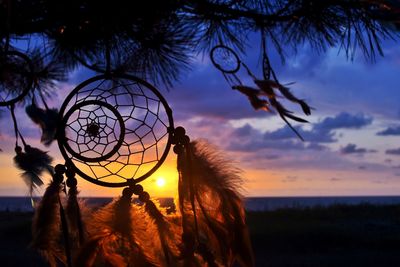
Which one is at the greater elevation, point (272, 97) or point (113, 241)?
point (272, 97)

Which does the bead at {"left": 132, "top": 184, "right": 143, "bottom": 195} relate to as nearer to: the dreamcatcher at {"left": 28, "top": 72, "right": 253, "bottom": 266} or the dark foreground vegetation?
the dreamcatcher at {"left": 28, "top": 72, "right": 253, "bottom": 266}

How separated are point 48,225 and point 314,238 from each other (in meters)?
7.81

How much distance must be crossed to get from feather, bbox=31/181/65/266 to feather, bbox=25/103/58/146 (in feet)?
→ 3.20

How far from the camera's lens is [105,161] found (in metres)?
1.05

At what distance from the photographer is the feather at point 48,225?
1.10m

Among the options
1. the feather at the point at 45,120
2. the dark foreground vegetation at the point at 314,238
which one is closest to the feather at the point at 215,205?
the feather at the point at 45,120

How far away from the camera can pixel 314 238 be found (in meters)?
8.51

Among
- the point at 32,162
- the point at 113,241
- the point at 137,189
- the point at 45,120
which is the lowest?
the point at 113,241

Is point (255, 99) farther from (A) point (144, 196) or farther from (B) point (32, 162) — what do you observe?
(B) point (32, 162)

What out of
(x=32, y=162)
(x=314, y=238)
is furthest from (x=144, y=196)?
(x=314, y=238)

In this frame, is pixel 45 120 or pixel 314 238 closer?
pixel 45 120

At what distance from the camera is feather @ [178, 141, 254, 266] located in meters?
1.03

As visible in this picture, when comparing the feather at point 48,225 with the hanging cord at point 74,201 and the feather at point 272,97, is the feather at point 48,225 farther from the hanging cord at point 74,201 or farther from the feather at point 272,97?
the feather at point 272,97

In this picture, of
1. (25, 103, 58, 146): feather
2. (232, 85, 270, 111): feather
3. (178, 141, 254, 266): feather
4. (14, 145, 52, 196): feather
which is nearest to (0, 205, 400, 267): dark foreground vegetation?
(25, 103, 58, 146): feather
